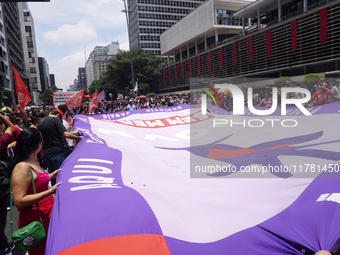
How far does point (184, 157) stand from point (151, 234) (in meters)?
2.24

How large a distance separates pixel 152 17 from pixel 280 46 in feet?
220

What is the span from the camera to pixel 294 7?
107 ft

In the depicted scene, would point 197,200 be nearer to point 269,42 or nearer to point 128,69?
point 269,42

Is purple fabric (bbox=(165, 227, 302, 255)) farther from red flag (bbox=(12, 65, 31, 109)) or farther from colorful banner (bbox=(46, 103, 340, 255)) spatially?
red flag (bbox=(12, 65, 31, 109))

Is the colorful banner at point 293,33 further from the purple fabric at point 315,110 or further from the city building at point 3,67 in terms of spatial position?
the city building at point 3,67

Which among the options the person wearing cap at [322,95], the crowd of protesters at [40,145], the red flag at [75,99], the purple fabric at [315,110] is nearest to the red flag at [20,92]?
the crowd of protesters at [40,145]

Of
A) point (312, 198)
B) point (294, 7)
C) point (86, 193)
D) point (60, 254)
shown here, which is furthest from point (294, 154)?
point (294, 7)

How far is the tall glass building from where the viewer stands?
284 feet

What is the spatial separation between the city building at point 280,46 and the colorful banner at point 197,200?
15.1 meters

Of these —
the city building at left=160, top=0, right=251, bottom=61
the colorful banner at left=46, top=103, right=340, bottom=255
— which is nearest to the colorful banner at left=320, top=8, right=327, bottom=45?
the city building at left=160, top=0, right=251, bottom=61

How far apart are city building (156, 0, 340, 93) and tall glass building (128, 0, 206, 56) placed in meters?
44.5

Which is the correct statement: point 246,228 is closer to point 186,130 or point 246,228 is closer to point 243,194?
point 243,194

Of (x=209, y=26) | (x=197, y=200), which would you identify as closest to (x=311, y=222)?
(x=197, y=200)

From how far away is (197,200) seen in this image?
2.75m
